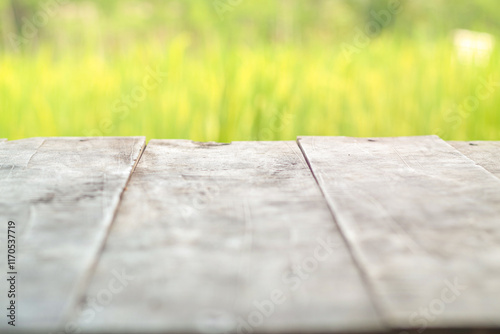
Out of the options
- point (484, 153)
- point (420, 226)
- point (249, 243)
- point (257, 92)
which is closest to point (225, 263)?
point (249, 243)

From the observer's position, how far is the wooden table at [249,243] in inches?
19.1

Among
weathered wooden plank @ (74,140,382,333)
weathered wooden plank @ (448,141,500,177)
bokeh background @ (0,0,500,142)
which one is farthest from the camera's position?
bokeh background @ (0,0,500,142)

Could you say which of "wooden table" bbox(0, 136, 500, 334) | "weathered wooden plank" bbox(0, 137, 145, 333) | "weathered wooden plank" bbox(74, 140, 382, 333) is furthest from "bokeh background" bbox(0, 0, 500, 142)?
"weathered wooden plank" bbox(74, 140, 382, 333)

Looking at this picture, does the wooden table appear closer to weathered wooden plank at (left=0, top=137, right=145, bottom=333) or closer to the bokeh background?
weathered wooden plank at (left=0, top=137, right=145, bottom=333)

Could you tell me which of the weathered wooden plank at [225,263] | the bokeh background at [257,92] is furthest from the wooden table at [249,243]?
the bokeh background at [257,92]

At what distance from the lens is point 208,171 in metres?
0.95

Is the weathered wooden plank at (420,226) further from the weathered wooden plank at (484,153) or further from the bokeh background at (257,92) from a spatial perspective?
the bokeh background at (257,92)

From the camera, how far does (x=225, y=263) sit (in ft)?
1.90

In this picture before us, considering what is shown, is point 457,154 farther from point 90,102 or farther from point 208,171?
point 90,102

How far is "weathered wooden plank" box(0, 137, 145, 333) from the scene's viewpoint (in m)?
0.52

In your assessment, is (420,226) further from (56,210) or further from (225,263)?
(56,210)

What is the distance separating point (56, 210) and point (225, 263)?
0.31 m

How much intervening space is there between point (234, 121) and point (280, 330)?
1.20m

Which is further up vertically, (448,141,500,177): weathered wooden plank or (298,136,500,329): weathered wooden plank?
(298,136,500,329): weathered wooden plank
